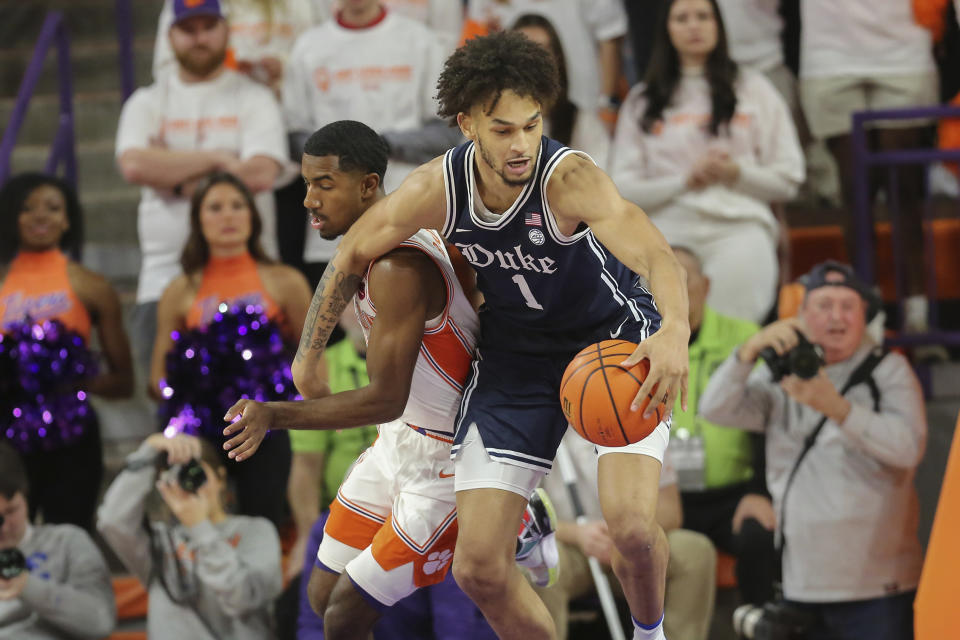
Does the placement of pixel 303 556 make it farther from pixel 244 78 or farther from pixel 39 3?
pixel 39 3

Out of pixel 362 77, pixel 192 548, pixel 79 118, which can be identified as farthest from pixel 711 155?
pixel 79 118

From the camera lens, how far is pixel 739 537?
17.1 feet

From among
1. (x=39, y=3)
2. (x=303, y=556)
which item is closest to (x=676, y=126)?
(x=303, y=556)

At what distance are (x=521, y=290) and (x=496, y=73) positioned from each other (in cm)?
62

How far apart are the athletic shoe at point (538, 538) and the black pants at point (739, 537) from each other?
1251mm

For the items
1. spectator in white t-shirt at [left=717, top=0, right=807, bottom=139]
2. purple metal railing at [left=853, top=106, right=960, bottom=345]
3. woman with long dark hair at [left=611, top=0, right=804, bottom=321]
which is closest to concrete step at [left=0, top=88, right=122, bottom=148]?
woman with long dark hair at [left=611, top=0, right=804, bottom=321]

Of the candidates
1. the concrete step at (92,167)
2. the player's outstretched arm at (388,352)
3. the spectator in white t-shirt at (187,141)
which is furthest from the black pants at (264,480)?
the concrete step at (92,167)

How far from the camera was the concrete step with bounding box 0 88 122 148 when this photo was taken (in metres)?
8.30

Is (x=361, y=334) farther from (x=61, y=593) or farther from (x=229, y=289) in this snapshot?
(x=61, y=593)

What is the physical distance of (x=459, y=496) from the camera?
368cm

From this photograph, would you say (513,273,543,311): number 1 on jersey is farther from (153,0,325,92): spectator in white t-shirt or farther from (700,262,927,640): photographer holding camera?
(153,0,325,92): spectator in white t-shirt

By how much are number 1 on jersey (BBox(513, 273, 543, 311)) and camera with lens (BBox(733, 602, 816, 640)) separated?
1.95m

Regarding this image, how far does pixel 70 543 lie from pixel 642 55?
3.77 m

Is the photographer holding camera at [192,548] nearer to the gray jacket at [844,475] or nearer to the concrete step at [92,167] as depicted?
the gray jacket at [844,475]
